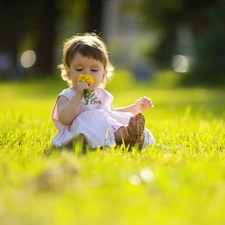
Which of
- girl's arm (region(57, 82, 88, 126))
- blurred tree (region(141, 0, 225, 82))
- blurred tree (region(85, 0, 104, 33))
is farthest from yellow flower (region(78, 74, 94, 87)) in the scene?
blurred tree (region(85, 0, 104, 33))

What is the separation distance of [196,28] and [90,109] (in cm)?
1660

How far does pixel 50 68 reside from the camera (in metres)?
23.8

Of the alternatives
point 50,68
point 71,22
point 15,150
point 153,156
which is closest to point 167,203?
point 153,156

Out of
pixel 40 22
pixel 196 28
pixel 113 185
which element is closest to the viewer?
pixel 113 185

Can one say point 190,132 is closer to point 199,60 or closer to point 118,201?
point 118,201

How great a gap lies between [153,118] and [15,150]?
116 inches

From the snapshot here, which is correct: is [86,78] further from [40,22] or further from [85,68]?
[40,22]

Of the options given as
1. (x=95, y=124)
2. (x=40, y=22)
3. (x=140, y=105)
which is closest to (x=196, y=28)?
(x=40, y=22)

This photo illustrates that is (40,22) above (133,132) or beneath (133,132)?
beneath

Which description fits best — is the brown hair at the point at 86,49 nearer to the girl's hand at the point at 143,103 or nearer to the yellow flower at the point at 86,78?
the yellow flower at the point at 86,78

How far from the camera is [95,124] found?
473 cm

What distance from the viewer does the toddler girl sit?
460 cm

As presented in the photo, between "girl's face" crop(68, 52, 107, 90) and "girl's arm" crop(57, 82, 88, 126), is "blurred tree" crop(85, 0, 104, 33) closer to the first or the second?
"girl's face" crop(68, 52, 107, 90)

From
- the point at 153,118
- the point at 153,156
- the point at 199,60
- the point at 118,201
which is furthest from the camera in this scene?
the point at 199,60
